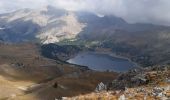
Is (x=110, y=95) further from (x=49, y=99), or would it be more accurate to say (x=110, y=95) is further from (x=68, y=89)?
(x=68, y=89)

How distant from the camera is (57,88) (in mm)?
143750

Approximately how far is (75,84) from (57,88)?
2946cm

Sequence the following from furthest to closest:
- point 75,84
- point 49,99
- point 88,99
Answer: point 75,84 < point 49,99 < point 88,99

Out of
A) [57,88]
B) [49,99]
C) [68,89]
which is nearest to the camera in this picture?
[49,99]

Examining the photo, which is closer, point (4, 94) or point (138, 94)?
point (138, 94)

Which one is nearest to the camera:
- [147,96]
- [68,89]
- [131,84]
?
[147,96]

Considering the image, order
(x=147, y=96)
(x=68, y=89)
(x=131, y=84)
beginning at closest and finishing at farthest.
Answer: (x=147, y=96), (x=131, y=84), (x=68, y=89)

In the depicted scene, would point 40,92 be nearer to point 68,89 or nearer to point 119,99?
point 68,89

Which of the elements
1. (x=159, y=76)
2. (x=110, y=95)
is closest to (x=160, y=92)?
(x=110, y=95)

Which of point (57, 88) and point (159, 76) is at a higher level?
point (159, 76)

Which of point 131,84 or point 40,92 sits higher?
point 131,84

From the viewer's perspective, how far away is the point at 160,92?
4456 cm

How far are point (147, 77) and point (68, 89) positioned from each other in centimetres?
9536

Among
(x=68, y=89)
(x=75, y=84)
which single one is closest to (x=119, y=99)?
(x=68, y=89)
